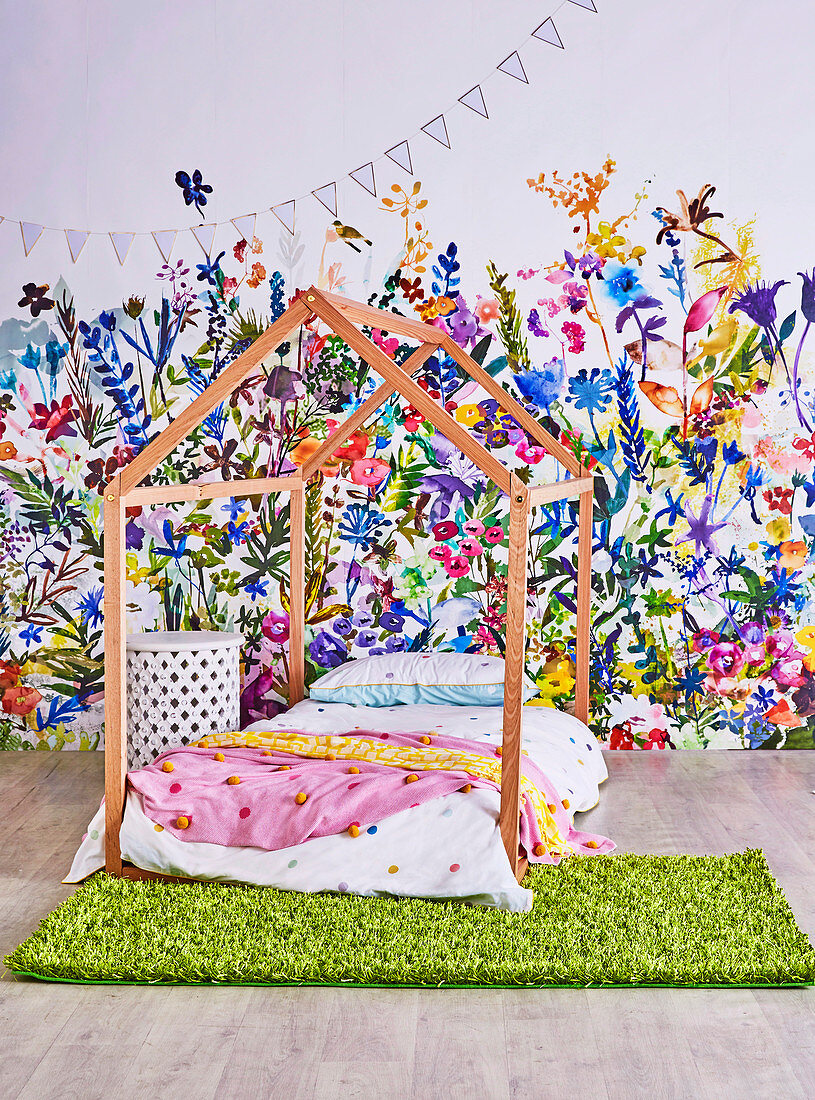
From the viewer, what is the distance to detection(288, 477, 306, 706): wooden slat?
379cm

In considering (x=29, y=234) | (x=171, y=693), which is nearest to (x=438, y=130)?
(x=29, y=234)

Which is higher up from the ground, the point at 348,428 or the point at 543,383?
the point at 543,383

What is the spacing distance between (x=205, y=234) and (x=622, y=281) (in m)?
1.62

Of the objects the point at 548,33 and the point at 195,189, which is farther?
the point at 195,189

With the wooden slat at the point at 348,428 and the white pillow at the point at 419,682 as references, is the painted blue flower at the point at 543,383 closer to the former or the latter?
the wooden slat at the point at 348,428

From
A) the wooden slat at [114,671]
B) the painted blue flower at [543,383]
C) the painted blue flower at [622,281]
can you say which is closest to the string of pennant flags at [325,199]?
the painted blue flower at [622,281]

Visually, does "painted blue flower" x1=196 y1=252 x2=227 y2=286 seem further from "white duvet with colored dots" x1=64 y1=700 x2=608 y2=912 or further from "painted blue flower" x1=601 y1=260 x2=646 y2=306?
"white duvet with colored dots" x1=64 y1=700 x2=608 y2=912

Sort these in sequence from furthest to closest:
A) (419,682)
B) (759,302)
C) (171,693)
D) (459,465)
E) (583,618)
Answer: (459,465) → (759,302) → (583,618) → (419,682) → (171,693)

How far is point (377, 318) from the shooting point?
2703 millimetres

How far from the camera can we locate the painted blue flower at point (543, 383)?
12.9ft

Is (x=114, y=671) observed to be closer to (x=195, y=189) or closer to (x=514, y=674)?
(x=514, y=674)

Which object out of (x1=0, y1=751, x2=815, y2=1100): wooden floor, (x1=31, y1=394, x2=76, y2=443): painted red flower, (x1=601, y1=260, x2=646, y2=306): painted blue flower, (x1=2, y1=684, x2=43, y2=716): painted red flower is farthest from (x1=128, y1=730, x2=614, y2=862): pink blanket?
(x1=601, y1=260, x2=646, y2=306): painted blue flower

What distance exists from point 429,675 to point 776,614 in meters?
1.39

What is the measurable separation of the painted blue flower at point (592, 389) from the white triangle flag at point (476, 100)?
1.06 meters
